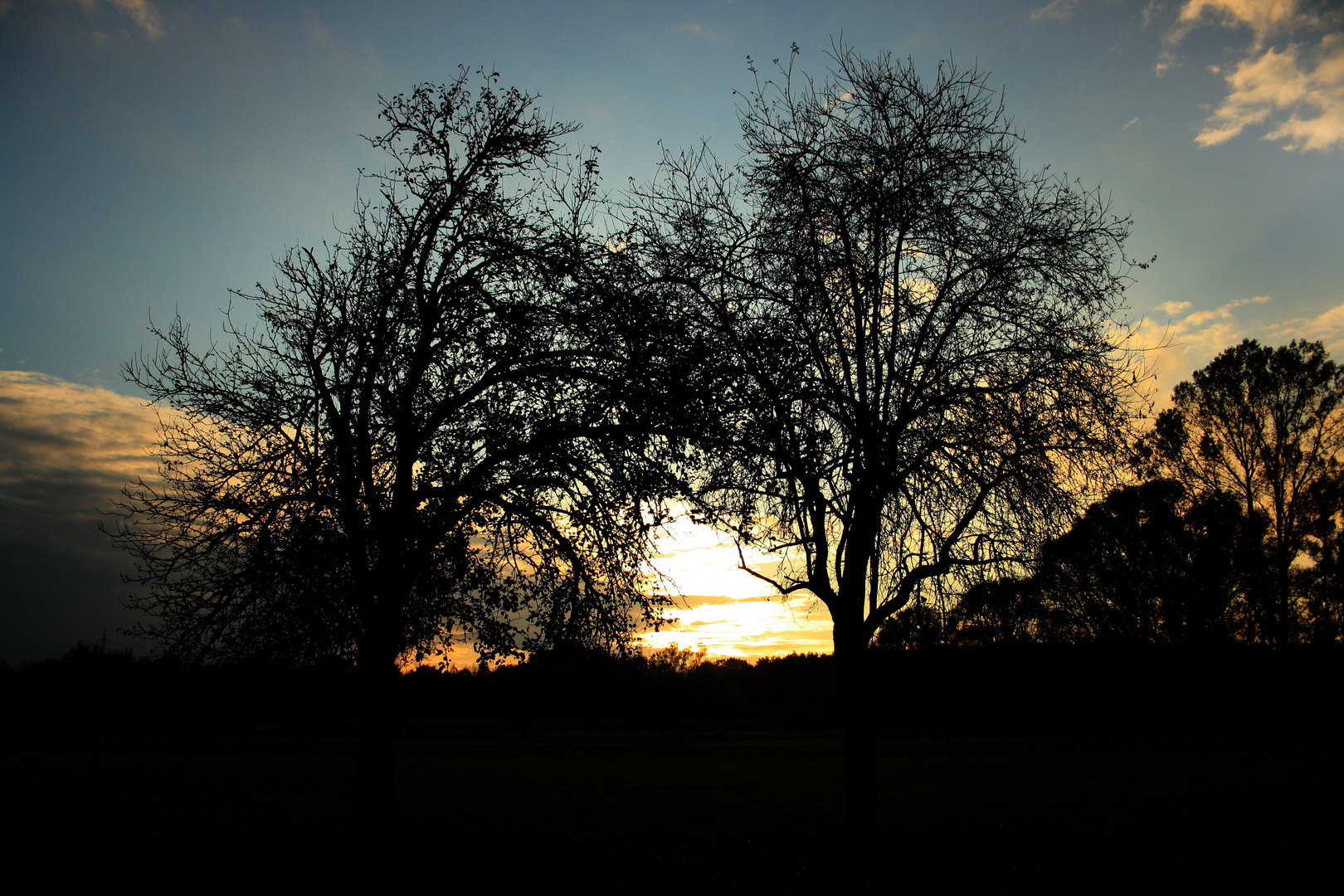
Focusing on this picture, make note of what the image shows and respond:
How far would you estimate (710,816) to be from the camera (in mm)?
19172

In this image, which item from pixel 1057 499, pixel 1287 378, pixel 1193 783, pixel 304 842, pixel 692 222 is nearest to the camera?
pixel 1057 499

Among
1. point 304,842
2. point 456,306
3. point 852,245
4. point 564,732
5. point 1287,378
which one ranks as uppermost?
point 1287,378

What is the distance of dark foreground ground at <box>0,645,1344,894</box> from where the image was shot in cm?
957

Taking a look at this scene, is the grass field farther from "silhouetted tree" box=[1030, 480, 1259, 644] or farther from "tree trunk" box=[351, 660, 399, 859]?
"silhouetted tree" box=[1030, 480, 1259, 644]

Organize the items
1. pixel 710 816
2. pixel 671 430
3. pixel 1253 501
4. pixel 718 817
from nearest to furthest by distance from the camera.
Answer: pixel 671 430, pixel 718 817, pixel 710 816, pixel 1253 501

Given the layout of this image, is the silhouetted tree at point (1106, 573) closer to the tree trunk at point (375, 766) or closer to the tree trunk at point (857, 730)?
the tree trunk at point (857, 730)

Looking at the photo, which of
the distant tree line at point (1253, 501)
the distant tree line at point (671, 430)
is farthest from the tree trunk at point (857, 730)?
the distant tree line at point (1253, 501)

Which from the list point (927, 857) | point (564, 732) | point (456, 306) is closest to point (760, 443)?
point (456, 306)

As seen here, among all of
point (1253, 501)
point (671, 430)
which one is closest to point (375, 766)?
point (671, 430)

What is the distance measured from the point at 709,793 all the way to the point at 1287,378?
85.4 feet

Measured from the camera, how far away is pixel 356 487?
9289mm

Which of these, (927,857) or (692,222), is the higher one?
(692,222)

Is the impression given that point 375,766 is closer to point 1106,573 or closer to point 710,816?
point 1106,573

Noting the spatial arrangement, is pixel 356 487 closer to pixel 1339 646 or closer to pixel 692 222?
pixel 692 222
